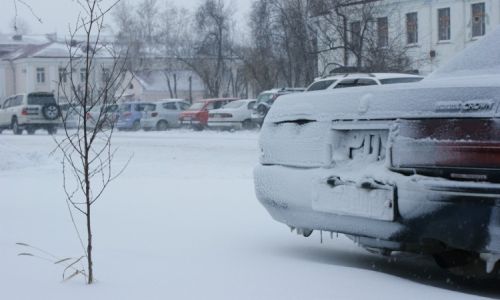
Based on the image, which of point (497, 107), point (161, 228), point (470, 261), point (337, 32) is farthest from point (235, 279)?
point (337, 32)

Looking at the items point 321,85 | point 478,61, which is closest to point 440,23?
point 321,85

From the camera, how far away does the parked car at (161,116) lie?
36.0 m

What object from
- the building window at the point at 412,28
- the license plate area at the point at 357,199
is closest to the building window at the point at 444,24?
the building window at the point at 412,28

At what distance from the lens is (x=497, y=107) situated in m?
3.89

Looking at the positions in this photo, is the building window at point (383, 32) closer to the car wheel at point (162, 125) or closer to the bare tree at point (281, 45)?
the bare tree at point (281, 45)

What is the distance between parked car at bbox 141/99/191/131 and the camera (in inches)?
1416

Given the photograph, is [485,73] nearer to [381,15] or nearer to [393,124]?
[393,124]

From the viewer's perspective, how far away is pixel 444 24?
151ft

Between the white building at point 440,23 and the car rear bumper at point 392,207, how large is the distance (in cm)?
3580

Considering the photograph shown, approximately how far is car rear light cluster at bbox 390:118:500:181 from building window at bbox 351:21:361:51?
26.4 m

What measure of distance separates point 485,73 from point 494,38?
418 millimetres

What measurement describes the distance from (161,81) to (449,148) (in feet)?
263

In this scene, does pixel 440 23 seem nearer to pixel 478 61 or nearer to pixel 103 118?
pixel 478 61

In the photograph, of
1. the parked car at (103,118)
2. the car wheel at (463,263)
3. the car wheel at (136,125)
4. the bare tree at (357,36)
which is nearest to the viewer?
the car wheel at (463,263)
